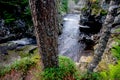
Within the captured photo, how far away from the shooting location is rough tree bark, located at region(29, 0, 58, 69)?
15.0 ft

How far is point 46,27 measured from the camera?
493 cm

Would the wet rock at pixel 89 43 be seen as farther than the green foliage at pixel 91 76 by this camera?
Yes

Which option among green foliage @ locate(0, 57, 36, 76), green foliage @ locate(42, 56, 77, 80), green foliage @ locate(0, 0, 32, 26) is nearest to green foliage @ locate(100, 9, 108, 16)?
green foliage @ locate(0, 0, 32, 26)

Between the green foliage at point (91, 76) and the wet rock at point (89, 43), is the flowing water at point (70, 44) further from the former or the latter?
the green foliage at point (91, 76)

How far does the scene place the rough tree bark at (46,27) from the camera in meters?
4.57

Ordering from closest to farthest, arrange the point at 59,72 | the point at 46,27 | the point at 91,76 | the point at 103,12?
the point at 46,27, the point at 91,76, the point at 59,72, the point at 103,12

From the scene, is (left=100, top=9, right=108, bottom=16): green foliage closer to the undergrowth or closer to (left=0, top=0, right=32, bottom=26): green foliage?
(left=0, top=0, right=32, bottom=26): green foliage

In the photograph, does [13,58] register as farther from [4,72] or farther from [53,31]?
[53,31]

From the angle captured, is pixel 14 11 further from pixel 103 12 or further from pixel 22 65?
pixel 22 65

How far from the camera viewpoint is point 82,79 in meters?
5.71

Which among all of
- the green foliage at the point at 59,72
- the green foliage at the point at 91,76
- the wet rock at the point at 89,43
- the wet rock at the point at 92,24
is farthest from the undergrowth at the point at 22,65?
the wet rock at the point at 92,24

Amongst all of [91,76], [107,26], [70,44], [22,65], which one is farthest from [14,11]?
[107,26]

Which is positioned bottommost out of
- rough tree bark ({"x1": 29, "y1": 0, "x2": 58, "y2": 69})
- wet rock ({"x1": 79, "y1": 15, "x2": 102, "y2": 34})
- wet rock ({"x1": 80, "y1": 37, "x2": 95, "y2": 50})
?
wet rock ({"x1": 80, "y1": 37, "x2": 95, "y2": 50})

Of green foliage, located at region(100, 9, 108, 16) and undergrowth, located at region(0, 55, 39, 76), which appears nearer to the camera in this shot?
undergrowth, located at region(0, 55, 39, 76)
